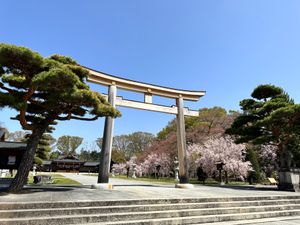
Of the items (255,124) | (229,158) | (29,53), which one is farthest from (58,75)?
(229,158)

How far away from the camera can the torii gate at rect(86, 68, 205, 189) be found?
31.4 ft

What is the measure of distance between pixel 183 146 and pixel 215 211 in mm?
5609

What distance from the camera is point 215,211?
6453 mm

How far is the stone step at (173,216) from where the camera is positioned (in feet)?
15.9

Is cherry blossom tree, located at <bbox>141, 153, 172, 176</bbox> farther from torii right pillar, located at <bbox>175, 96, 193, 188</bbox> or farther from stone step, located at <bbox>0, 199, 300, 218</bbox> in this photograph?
stone step, located at <bbox>0, 199, 300, 218</bbox>

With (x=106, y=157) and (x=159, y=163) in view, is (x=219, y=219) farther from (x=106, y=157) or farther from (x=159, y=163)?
(x=159, y=163)

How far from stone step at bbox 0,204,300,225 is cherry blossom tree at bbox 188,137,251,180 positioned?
14.9m

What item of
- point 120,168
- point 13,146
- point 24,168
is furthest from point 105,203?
point 120,168

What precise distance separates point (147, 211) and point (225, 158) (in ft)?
60.0

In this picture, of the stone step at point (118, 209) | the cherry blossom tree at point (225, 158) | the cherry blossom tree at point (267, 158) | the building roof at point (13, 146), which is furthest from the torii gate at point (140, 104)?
the cherry blossom tree at point (267, 158)

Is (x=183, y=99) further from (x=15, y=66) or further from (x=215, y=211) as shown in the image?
(x=15, y=66)

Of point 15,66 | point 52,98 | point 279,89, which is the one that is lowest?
point 52,98

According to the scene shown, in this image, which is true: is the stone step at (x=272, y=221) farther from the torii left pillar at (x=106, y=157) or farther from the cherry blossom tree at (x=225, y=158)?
the cherry blossom tree at (x=225, y=158)

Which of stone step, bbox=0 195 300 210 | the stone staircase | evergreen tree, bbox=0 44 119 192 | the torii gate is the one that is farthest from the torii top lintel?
the stone staircase
